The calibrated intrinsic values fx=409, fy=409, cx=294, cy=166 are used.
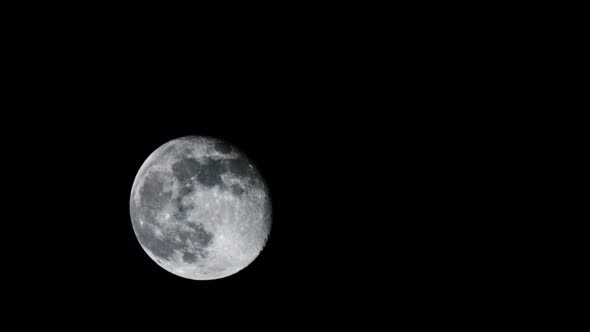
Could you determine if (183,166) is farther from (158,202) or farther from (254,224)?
(254,224)

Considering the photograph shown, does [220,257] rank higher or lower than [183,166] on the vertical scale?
lower

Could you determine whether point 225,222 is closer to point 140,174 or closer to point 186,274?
point 186,274

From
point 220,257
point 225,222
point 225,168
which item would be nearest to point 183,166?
point 225,168

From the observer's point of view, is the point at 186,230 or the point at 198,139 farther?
the point at 198,139

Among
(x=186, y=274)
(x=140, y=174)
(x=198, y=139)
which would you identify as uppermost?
(x=198, y=139)

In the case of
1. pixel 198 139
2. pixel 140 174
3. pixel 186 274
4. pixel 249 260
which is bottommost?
pixel 186 274

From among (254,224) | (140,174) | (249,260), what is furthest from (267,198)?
(140,174)
